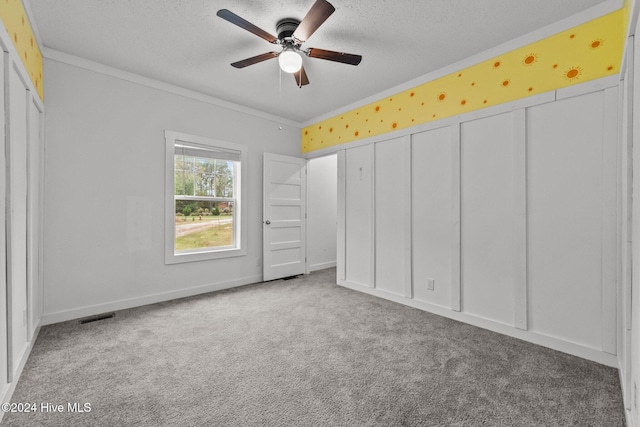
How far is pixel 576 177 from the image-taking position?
231cm

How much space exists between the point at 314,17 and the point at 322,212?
13.5ft

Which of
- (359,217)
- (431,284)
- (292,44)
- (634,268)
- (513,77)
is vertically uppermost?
(292,44)

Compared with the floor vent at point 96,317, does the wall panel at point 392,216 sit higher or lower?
higher

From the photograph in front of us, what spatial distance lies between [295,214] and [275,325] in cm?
236

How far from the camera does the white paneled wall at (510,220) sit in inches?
87.4

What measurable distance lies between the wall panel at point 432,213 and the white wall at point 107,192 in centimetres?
279

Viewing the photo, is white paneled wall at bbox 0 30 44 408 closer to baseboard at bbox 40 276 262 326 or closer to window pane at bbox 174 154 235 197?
baseboard at bbox 40 276 262 326

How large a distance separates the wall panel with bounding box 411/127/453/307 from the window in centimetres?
249

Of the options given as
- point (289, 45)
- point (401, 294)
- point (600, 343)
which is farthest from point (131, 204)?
point (600, 343)

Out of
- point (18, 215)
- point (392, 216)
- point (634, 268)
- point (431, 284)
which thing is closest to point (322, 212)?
point (392, 216)

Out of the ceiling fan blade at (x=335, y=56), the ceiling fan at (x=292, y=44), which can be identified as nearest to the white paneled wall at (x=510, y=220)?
the ceiling fan blade at (x=335, y=56)

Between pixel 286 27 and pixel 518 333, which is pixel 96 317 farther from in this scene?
pixel 518 333

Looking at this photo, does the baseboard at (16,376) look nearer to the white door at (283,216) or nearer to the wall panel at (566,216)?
the white door at (283,216)

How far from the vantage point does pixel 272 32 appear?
2.56 metres
